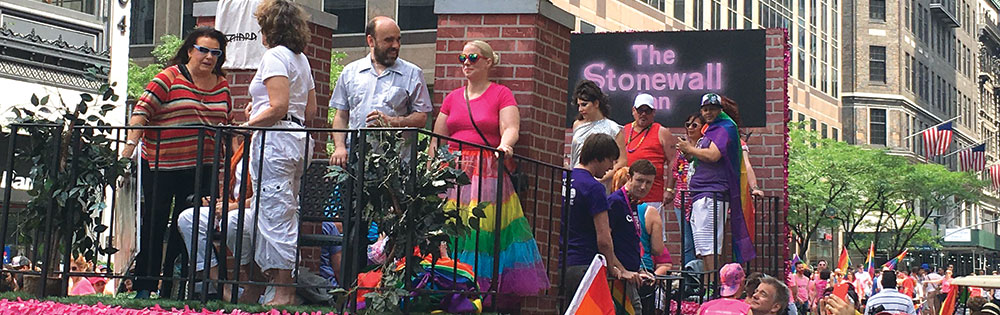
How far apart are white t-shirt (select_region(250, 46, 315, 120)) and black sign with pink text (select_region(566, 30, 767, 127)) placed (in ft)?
23.0

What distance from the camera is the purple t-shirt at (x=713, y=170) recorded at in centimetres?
1071

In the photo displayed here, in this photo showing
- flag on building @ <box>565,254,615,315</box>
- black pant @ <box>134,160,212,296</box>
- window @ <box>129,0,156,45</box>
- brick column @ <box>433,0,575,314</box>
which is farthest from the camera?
window @ <box>129,0,156,45</box>

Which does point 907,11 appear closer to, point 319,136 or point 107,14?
point 107,14

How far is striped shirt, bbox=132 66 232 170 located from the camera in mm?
7281

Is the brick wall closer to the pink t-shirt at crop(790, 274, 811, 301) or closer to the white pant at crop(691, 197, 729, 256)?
the white pant at crop(691, 197, 729, 256)

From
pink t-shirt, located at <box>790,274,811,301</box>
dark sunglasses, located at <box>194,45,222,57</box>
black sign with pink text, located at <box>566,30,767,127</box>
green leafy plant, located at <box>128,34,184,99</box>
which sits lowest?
pink t-shirt, located at <box>790,274,811,301</box>

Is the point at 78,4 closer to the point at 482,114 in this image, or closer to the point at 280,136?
the point at 482,114

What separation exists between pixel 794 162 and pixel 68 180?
147 feet

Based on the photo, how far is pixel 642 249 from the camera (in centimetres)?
989

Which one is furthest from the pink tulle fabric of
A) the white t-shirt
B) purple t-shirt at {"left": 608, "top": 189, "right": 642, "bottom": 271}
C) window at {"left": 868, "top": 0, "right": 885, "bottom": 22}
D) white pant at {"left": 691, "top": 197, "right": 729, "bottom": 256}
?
window at {"left": 868, "top": 0, "right": 885, "bottom": 22}

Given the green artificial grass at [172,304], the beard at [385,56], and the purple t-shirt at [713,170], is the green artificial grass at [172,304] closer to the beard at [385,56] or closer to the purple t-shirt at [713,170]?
the beard at [385,56]

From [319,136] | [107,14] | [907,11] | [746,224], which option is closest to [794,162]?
[107,14]

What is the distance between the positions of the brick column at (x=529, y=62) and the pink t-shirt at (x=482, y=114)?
9.9 inches

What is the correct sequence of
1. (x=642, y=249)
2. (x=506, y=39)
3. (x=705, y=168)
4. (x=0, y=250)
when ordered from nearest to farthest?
(x=0, y=250), (x=506, y=39), (x=642, y=249), (x=705, y=168)
